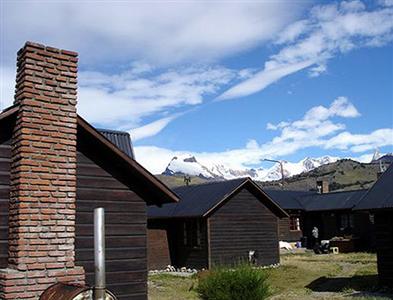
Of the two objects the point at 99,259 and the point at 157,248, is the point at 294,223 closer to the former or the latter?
the point at 157,248

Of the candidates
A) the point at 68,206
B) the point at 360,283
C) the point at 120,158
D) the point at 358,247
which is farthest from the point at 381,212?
the point at 358,247

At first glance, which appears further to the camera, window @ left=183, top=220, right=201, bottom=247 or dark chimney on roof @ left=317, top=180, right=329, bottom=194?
dark chimney on roof @ left=317, top=180, right=329, bottom=194

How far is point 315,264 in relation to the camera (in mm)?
27359

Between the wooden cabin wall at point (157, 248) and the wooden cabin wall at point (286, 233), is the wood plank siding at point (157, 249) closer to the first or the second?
the wooden cabin wall at point (157, 248)

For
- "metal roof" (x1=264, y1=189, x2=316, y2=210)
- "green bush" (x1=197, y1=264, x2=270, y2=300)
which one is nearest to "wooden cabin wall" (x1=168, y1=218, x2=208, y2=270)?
"green bush" (x1=197, y1=264, x2=270, y2=300)

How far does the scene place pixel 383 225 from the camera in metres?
17.3

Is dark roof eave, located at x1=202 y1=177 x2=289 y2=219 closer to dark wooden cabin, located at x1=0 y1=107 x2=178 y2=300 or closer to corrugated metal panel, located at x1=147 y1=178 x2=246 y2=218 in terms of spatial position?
corrugated metal panel, located at x1=147 y1=178 x2=246 y2=218

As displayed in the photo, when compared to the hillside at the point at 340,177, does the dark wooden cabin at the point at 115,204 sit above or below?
below

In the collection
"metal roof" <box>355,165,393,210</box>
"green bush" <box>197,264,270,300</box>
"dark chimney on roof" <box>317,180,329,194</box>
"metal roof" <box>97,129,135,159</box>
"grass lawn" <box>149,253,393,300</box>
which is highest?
"metal roof" <box>97,129,135,159</box>

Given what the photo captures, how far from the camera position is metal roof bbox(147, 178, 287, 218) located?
1024 inches

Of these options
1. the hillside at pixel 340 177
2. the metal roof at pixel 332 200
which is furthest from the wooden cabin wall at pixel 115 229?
the hillside at pixel 340 177

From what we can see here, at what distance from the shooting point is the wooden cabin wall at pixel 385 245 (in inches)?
671

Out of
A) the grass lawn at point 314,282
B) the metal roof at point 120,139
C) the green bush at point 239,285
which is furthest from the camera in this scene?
the metal roof at point 120,139

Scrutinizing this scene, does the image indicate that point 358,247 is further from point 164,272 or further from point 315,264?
point 164,272
